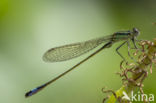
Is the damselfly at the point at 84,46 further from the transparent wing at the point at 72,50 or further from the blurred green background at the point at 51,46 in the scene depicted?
the blurred green background at the point at 51,46

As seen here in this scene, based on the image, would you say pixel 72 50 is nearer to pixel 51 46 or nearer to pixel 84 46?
pixel 84 46

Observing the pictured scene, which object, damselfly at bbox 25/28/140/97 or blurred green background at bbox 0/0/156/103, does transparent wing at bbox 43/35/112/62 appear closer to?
damselfly at bbox 25/28/140/97

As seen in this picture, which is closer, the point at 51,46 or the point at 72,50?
the point at 72,50

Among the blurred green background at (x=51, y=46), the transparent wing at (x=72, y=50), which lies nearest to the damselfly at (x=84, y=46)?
the transparent wing at (x=72, y=50)

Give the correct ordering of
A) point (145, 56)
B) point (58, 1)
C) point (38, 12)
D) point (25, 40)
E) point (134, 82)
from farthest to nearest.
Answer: point (58, 1), point (38, 12), point (25, 40), point (145, 56), point (134, 82)

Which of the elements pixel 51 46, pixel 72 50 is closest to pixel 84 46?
pixel 72 50

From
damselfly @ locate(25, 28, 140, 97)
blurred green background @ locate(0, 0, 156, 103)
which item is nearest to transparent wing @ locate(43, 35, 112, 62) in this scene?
damselfly @ locate(25, 28, 140, 97)

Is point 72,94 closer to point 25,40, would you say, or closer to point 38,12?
point 25,40

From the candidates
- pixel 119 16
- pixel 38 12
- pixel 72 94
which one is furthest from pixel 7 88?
pixel 119 16
